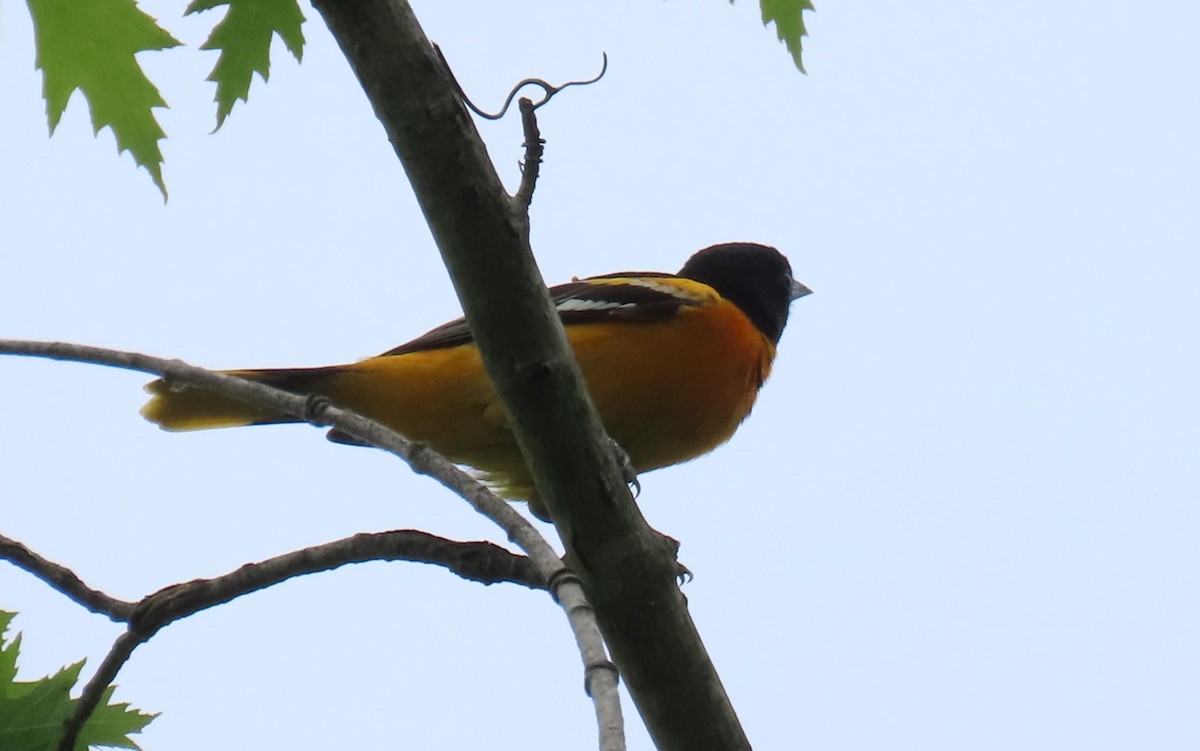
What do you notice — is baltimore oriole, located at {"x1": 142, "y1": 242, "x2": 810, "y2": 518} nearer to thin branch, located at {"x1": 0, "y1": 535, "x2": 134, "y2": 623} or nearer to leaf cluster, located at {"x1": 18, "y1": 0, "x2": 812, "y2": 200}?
leaf cluster, located at {"x1": 18, "y1": 0, "x2": 812, "y2": 200}

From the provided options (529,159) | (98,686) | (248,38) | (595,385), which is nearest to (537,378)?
(529,159)

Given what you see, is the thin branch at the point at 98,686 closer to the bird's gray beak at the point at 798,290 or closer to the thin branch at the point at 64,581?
the thin branch at the point at 64,581

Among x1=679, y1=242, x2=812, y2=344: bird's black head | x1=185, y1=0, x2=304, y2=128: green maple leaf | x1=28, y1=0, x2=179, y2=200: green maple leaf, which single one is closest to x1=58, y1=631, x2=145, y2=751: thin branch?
x1=28, y1=0, x2=179, y2=200: green maple leaf

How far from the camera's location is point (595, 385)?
3.84 meters

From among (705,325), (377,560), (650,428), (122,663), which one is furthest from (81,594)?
(705,325)

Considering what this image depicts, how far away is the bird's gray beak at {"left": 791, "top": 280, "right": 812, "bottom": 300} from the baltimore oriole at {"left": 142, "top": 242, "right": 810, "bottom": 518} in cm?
113

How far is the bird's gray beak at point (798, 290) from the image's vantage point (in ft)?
18.1

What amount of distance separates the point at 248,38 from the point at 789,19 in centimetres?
109

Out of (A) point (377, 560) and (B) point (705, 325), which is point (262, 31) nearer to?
(A) point (377, 560)

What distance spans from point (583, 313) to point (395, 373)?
645mm

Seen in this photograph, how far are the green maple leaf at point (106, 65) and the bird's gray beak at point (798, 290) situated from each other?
11.4ft

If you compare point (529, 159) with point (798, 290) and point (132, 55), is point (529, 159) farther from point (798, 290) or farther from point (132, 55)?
point (798, 290)

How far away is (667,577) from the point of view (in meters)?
2.04

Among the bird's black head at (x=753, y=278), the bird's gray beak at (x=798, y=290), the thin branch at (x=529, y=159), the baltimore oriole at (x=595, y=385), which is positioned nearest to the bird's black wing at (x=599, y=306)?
the baltimore oriole at (x=595, y=385)
